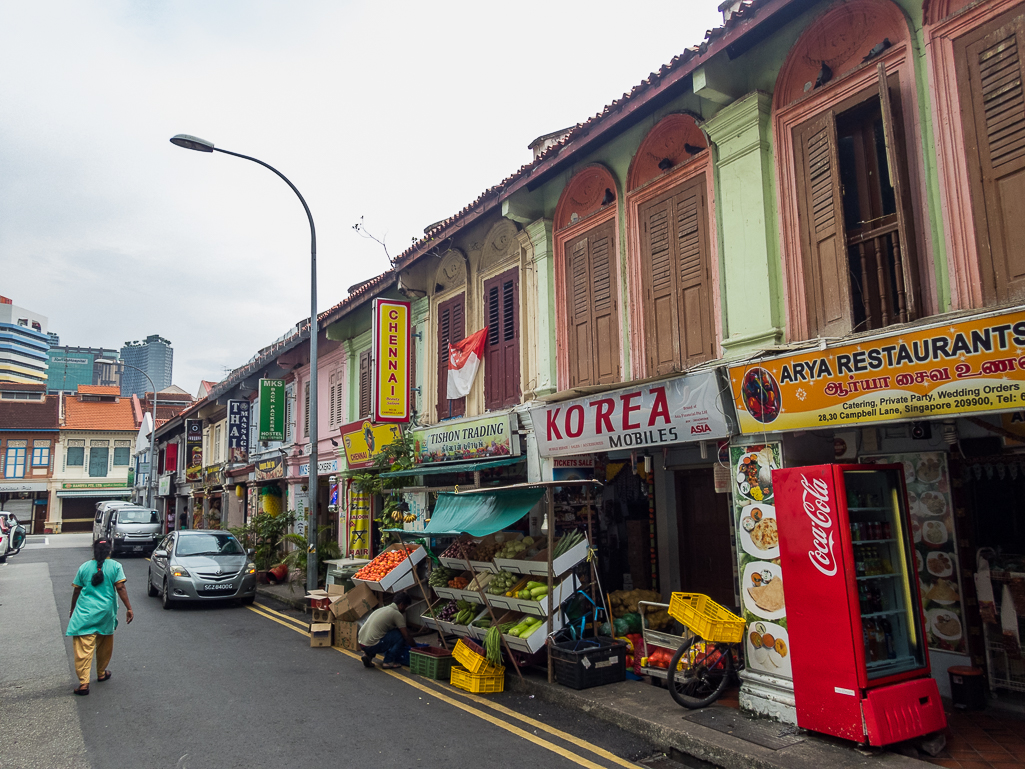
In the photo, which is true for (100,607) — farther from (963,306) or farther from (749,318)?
(963,306)

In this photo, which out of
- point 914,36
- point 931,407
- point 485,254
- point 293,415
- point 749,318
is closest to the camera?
point 931,407

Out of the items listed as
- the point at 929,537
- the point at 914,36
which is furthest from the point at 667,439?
the point at 914,36

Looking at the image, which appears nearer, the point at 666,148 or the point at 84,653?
the point at 84,653

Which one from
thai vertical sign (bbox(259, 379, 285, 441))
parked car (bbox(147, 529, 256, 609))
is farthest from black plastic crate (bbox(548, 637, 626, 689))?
thai vertical sign (bbox(259, 379, 285, 441))

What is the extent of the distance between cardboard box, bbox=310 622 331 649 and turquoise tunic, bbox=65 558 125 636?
3.06 m

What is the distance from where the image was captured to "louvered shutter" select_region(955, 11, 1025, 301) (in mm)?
5672

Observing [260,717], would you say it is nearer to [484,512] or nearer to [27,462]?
[484,512]

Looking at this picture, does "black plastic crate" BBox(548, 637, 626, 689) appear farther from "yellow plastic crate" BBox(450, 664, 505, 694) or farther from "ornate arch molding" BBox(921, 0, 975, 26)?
"ornate arch molding" BBox(921, 0, 975, 26)

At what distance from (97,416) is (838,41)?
200 ft

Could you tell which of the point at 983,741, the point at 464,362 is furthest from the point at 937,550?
the point at 464,362

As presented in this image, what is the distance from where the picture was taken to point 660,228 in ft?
29.9

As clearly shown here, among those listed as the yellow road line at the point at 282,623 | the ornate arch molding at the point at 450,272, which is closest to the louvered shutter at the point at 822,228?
the ornate arch molding at the point at 450,272

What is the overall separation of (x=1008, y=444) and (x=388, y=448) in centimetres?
1019

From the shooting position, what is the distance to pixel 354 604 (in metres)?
10.9
